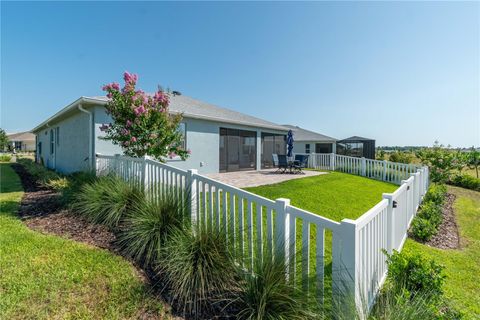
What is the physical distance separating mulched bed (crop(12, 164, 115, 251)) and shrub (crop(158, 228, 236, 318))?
1.64 m

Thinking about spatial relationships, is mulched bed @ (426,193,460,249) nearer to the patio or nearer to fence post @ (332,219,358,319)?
fence post @ (332,219,358,319)

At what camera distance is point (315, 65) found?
519 inches

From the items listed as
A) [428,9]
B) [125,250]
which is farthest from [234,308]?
[428,9]

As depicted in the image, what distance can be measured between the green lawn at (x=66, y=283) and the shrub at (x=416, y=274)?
111 inches

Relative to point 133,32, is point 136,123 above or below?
below

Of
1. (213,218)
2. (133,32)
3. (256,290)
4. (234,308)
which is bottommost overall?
(234,308)

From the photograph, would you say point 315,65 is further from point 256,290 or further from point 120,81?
point 256,290

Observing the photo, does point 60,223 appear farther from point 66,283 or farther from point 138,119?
point 138,119

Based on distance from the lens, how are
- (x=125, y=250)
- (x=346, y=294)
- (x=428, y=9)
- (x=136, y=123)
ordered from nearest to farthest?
1. (x=346, y=294)
2. (x=125, y=250)
3. (x=136, y=123)
4. (x=428, y=9)

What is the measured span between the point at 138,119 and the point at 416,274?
21.7ft

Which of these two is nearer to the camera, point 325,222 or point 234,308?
point 325,222

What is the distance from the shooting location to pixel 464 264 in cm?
454

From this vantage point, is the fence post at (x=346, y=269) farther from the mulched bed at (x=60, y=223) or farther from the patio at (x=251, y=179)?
the patio at (x=251, y=179)

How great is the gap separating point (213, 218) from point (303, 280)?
4.70ft
